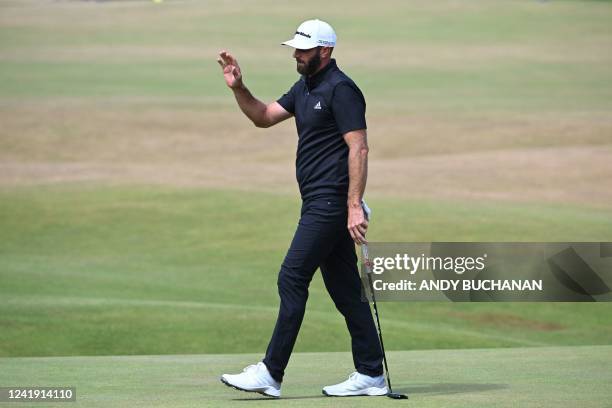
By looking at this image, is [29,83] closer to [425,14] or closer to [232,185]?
[232,185]

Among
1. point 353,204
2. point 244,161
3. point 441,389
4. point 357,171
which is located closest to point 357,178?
point 357,171

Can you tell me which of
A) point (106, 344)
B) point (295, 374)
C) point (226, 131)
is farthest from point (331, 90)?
point (226, 131)

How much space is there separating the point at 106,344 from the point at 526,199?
18.1 meters

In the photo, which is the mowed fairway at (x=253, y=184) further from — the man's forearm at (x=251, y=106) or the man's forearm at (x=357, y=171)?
the man's forearm at (x=251, y=106)

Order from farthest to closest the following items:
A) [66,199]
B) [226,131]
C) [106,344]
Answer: [226,131] → [66,199] → [106,344]

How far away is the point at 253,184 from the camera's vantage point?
3388 centimetres

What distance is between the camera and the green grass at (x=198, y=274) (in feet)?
56.3

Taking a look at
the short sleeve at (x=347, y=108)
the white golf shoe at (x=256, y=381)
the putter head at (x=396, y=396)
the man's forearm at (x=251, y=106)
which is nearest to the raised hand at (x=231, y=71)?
the man's forearm at (x=251, y=106)

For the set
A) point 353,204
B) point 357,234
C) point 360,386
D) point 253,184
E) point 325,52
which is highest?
point 325,52

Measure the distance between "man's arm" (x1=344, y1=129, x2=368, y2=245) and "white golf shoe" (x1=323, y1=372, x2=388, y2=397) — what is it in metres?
0.96

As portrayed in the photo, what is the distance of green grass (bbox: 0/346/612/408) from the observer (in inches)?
310

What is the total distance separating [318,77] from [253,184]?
2544cm

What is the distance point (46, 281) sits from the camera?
70.4 feet

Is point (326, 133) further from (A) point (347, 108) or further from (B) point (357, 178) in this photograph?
(B) point (357, 178)
